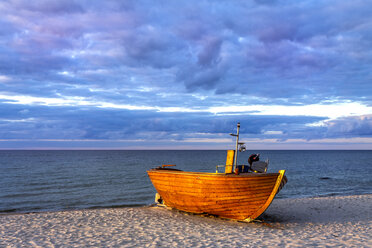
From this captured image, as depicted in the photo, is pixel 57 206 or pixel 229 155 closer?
pixel 229 155

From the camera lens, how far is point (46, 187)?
2789 cm

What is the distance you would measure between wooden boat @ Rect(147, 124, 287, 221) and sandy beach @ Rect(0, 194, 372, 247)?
23.7 inches

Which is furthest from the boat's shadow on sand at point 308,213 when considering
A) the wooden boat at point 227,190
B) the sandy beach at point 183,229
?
the wooden boat at point 227,190

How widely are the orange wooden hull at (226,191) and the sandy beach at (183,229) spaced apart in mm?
607

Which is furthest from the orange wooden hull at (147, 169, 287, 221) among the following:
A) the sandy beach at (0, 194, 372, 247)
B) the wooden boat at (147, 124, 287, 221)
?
the sandy beach at (0, 194, 372, 247)

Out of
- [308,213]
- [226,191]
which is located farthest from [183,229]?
[308,213]

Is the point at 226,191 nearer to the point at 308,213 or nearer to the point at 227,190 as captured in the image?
the point at 227,190

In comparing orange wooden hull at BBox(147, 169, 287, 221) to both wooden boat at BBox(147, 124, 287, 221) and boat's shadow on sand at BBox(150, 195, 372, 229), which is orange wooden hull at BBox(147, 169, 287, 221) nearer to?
wooden boat at BBox(147, 124, 287, 221)

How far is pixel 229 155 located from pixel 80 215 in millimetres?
8289

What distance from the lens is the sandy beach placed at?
945 cm

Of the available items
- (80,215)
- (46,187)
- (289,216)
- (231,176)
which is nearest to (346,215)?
(289,216)

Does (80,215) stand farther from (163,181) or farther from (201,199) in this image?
(201,199)

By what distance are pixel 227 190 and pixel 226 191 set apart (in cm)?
7

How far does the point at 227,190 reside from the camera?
1158 centimetres
